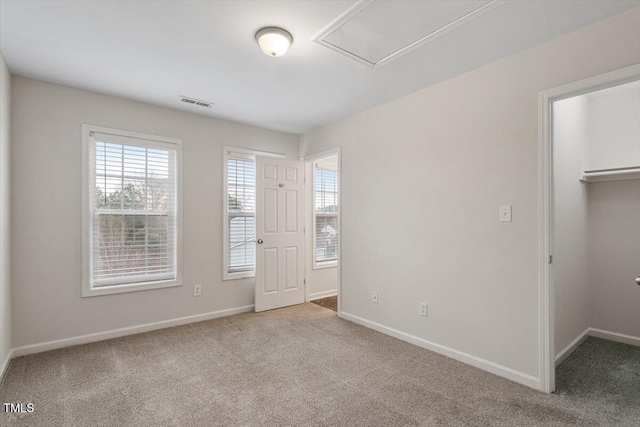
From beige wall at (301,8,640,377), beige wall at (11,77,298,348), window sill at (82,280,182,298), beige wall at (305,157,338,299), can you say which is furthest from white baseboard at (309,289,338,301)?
window sill at (82,280,182,298)

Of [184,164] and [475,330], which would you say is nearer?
[475,330]

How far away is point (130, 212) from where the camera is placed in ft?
11.3

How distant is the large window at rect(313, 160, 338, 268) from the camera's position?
5.02 m

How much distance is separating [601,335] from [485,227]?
2.01 meters

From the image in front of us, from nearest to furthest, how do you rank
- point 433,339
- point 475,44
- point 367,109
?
point 475,44
point 433,339
point 367,109

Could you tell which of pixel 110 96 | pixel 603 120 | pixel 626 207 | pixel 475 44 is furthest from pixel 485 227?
pixel 110 96

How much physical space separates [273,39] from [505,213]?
7.09 ft

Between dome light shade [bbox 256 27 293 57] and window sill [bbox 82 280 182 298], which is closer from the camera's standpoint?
dome light shade [bbox 256 27 293 57]

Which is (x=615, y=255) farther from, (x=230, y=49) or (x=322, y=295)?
(x=230, y=49)

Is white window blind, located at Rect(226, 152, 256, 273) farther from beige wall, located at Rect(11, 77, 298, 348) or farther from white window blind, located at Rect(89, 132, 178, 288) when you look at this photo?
white window blind, located at Rect(89, 132, 178, 288)

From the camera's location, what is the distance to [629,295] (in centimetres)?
314

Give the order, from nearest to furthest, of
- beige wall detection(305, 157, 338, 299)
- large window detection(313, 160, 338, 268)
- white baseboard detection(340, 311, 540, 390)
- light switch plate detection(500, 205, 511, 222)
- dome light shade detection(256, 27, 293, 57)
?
dome light shade detection(256, 27, 293, 57)
white baseboard detection(340, 311, 540, 390)
light switch plate detection(500, 205, 511, 222)
beige wall detection(305, 157, 338, 299)
large window detection(313, 160, 338, 268)

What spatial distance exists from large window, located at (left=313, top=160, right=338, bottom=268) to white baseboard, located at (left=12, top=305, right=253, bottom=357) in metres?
1.40

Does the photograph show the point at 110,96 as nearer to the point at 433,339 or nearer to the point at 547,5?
the point at 547,5
